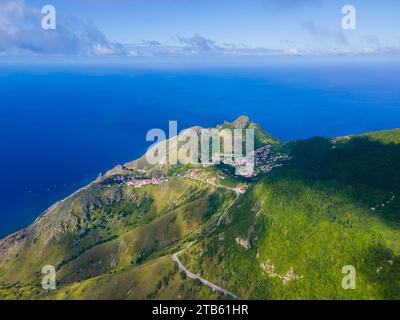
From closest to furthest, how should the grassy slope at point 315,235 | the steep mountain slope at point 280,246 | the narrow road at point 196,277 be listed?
the grassy slope at point 315,235 → the steep mountain slope at point 280,246 → the narrow road at point 196,277

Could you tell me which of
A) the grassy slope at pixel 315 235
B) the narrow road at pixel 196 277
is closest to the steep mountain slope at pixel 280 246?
the grassy slope at pixel 315 235

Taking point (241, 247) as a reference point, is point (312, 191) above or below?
above

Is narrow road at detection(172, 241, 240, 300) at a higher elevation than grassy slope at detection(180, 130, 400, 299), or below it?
below

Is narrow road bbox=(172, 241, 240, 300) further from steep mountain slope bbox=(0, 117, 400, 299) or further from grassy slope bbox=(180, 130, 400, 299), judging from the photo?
grassy slope bbox=(180, 130, 400, 299)

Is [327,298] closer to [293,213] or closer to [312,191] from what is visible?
[293,213]

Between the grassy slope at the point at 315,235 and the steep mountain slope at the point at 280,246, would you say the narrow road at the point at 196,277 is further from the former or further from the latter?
the grassy slope at the point at 315,235

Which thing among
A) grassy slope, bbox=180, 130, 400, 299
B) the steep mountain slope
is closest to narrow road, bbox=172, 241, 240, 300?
the steep mountain slope
